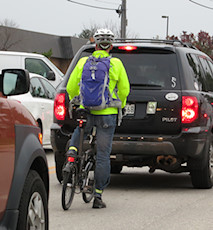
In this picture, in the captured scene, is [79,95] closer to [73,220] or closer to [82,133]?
[82,133]

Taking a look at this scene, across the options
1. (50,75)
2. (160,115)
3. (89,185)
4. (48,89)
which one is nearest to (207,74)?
(160,115)

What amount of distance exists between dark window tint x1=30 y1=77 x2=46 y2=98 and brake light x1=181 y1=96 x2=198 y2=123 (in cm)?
611

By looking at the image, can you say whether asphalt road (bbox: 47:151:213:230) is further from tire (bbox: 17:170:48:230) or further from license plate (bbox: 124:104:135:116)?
tire (bbox: 17:170:48:230)

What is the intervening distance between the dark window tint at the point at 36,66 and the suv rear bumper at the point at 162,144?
10198 millimetres

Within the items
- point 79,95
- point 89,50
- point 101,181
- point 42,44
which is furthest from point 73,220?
point 42,44

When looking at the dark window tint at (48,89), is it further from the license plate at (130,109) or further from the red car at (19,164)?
the red car at (19,164)

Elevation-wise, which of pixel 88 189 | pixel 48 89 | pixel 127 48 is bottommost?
pixel 88 189

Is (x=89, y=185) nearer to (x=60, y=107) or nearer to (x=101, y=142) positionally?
(x=101, y=142)

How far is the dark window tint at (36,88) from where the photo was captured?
14945mm

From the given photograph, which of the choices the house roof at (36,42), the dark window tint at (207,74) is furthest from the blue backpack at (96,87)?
the house roof at (36,42)

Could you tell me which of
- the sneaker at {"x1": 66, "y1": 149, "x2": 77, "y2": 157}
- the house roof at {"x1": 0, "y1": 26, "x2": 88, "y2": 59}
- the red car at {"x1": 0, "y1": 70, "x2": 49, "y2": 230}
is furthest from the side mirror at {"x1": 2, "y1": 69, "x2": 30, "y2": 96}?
the house roof at {"x1": 0, "y1": 26, "x2": 88, "y2": 59}

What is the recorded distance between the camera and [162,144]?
920cm

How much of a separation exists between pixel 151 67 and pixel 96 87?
164cm

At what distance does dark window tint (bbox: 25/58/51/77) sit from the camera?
19.3 metres
